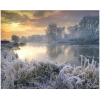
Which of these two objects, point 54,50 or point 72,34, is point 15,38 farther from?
point 72,34

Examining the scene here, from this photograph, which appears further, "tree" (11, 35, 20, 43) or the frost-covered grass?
"tree" (11, 35, 20, 43)

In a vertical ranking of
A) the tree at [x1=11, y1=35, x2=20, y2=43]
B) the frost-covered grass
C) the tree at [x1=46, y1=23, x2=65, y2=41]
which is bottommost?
the frost-covered grass

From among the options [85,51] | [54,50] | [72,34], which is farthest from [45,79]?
[85,51]

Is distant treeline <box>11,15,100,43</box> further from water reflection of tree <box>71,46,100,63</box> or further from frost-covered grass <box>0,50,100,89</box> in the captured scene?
frost-covered grass <box>0,50,100,89</box>

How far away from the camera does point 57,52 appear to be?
3.91 metres

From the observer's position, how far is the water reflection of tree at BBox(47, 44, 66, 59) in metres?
3.73

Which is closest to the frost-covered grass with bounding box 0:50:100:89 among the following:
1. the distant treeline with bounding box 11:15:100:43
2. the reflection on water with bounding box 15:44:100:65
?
the reflection on water with bounding box 15:44:100:65

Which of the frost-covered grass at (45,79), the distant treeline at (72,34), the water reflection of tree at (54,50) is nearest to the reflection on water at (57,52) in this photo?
the water reflection of tree at (54,50)

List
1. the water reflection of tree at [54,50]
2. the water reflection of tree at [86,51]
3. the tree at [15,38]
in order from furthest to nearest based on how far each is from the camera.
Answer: the water reflection of tree at [54,50]
the water reflection of tree at [86,51]
the tree at [15,38]

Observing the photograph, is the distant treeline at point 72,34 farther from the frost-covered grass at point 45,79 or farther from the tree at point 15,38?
the frost-covered grass at point 45,79

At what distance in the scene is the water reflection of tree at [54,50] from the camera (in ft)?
12.2

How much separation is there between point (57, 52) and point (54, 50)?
5.9 inches
